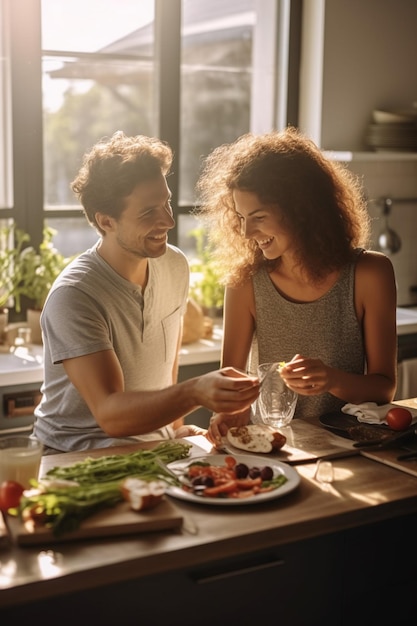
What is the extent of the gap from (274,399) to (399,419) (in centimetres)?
32

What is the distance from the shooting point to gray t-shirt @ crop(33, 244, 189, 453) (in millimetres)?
2381

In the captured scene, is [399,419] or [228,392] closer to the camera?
[228,392]

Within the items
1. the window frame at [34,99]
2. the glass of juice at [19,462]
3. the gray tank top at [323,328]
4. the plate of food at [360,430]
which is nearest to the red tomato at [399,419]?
the plate of food at [360,430]

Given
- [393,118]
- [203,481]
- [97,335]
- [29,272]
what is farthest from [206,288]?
[203,481]

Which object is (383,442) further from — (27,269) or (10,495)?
(27,269)

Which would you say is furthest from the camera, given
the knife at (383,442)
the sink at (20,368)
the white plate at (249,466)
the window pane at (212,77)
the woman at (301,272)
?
the window pane at (212,77)

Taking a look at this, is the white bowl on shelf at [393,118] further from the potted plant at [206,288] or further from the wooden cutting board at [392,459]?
the wooden cutting board at [392,459]

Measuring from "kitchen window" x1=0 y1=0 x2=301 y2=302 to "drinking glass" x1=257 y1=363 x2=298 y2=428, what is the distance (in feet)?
6.28

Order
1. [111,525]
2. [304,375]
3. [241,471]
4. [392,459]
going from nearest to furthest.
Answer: [111,525] < [241,471] < [392,459] < [304,375]

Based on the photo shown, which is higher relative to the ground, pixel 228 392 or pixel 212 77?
pixel 212 77

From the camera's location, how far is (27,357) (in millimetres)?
3498

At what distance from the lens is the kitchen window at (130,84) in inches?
150

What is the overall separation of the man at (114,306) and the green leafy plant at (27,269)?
3.52ft

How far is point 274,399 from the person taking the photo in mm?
2301
